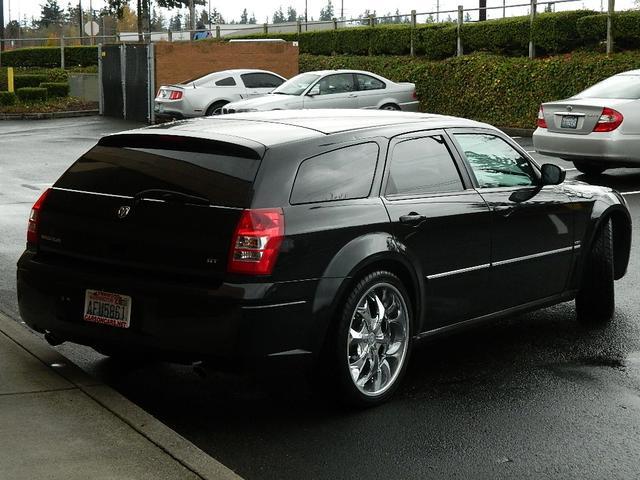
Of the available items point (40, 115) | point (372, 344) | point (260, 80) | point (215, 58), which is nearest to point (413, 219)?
point (372, 344)

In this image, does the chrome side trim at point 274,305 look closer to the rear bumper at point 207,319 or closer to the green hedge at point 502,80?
the rear bumper at point 207,319

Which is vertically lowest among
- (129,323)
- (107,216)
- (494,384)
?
(494,384)

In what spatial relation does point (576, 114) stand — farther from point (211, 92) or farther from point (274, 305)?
point (211, 92)

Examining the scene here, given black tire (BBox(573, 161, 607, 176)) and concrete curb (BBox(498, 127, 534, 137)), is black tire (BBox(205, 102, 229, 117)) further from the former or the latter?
black tire (BBox(573, 161, 607, 176))

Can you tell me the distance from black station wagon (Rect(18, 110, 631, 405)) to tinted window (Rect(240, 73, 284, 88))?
2203 cm

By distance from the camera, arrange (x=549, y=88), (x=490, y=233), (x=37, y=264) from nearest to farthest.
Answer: (x=37, y=264) → (x=490, y=233) → (x=549, y=88)

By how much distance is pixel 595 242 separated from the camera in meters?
7.79

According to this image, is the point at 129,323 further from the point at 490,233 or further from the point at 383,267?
the point at 490,233

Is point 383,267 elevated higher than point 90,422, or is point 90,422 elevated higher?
point 383,267

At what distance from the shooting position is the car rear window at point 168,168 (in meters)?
5.60

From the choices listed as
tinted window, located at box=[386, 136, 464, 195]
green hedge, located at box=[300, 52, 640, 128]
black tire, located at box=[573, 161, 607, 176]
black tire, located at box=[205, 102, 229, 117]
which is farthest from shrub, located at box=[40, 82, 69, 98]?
tinted window, located at box=[386, 136, 464, 195]

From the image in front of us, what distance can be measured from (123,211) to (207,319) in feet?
2.68

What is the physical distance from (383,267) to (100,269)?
149 centimetres

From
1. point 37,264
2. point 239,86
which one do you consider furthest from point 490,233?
point 239,86
